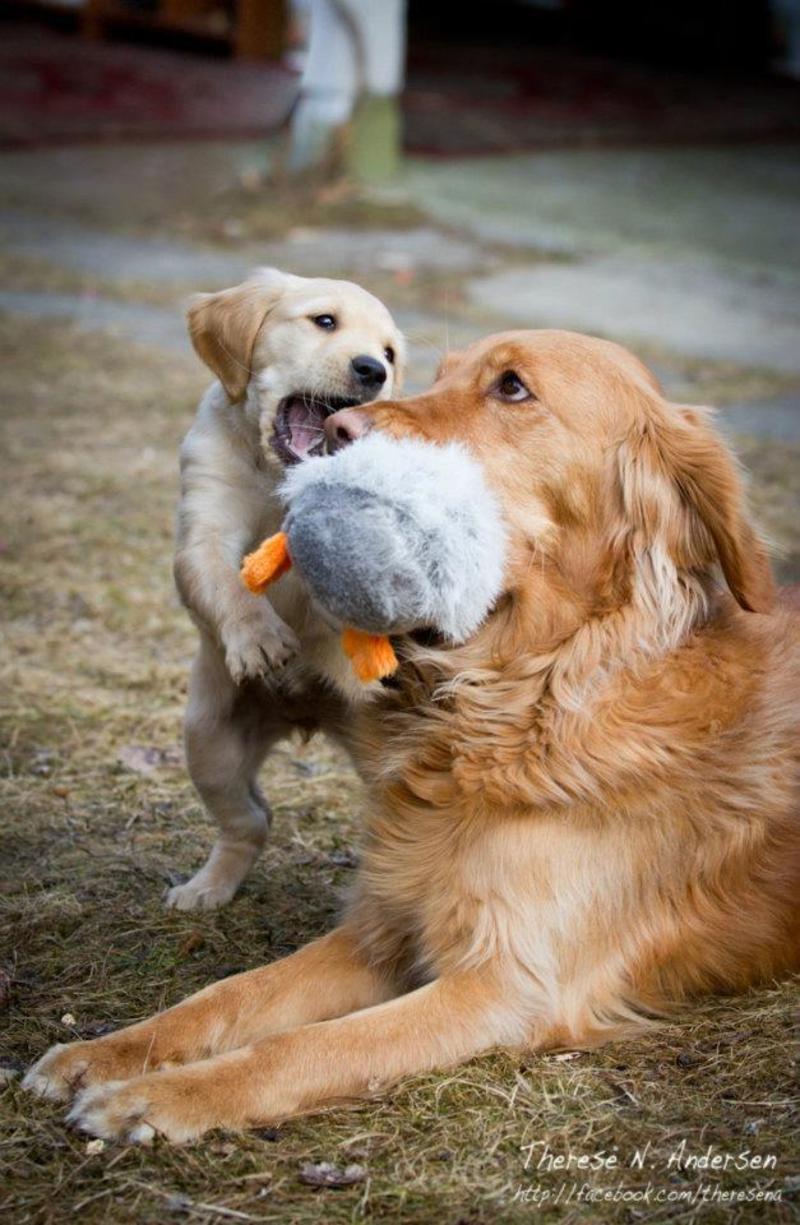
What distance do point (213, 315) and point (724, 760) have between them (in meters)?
1.78

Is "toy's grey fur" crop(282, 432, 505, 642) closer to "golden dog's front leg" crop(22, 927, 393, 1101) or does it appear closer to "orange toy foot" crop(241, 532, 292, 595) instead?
"orange toy foot" crop(241, 532, 292, 595)

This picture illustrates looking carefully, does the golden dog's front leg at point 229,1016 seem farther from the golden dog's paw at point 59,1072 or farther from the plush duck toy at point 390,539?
the plush duck toy at point 390,539

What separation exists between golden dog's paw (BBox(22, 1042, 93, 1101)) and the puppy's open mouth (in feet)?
4.84

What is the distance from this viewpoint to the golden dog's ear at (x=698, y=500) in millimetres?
2693

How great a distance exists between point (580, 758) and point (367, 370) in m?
1.26

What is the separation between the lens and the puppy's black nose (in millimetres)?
3578

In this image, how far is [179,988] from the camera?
9.68 ft

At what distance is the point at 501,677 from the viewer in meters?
2.78

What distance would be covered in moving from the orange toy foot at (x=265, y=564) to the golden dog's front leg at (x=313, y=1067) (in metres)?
0.77

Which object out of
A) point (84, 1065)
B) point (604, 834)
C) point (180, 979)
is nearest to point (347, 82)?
point (180, 979)

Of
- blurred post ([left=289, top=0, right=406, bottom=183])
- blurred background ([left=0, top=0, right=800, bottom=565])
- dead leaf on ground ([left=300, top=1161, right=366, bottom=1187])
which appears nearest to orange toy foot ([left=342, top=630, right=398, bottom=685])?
dead leaf on ground ([left=300, top=1161, right=366, bottom=1187])

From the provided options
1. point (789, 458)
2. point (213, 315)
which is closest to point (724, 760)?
point (213, 315)

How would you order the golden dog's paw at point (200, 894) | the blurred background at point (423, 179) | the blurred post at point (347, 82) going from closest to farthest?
the golden dog's paw at point (200, 894) < the blurred background at point (423, 179) < the blurred post at point (347, 82)

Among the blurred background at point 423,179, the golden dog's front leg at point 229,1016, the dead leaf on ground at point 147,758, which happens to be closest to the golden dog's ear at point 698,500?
the golden dog's front leg at point 229,1016
